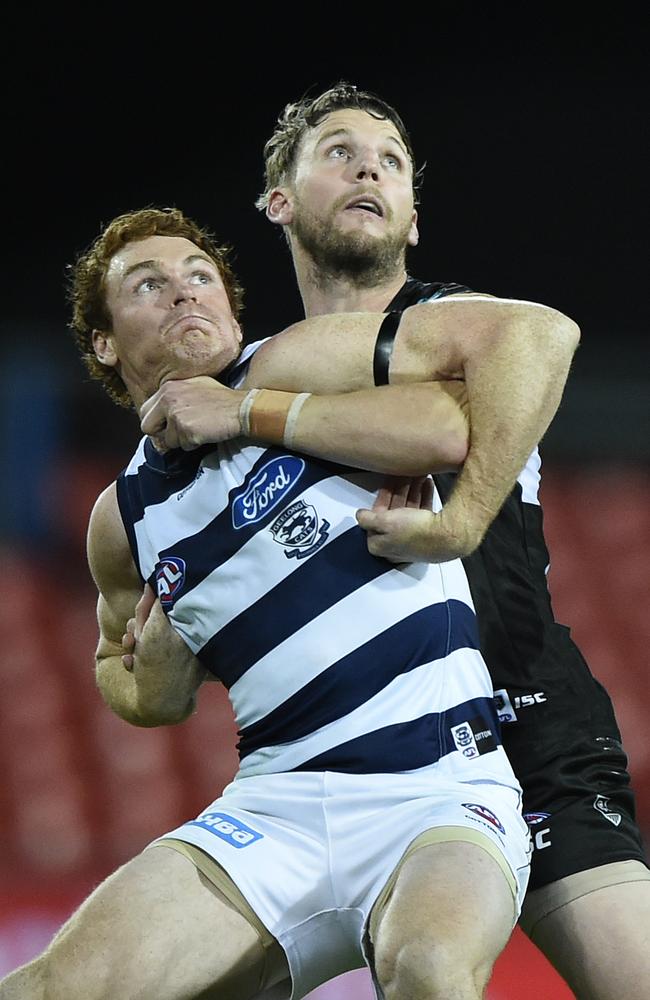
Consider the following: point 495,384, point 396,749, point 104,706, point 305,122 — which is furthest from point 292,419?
point 104,706

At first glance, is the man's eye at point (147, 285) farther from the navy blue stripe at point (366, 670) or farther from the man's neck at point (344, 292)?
the navy blue stripe at point (366, 670)

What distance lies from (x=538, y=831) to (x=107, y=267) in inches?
65.8

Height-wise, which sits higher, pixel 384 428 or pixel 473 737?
pixel 384 428

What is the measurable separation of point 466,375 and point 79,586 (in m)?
4.93

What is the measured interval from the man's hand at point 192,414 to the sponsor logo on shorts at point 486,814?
833mm

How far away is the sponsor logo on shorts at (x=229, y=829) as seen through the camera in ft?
8.14

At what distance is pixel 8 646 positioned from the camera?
23.0ft

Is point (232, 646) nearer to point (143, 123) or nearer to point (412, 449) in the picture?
point (412, 449)

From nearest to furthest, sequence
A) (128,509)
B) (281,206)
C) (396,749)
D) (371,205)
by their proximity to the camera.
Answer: (396,749) → (128,509) → (371,205) → (281,206)

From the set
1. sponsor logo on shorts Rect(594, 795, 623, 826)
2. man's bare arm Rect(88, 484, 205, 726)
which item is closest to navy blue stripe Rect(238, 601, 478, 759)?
man's bare arm Rect(88, 484, 205, 726)

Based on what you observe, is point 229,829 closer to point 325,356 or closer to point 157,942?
point 157,942

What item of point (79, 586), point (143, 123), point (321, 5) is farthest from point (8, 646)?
point (321, 5)

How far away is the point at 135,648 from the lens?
2.96m

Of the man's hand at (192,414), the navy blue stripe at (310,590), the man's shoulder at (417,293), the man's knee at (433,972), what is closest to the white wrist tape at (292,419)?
the man's hand at (192,414)
